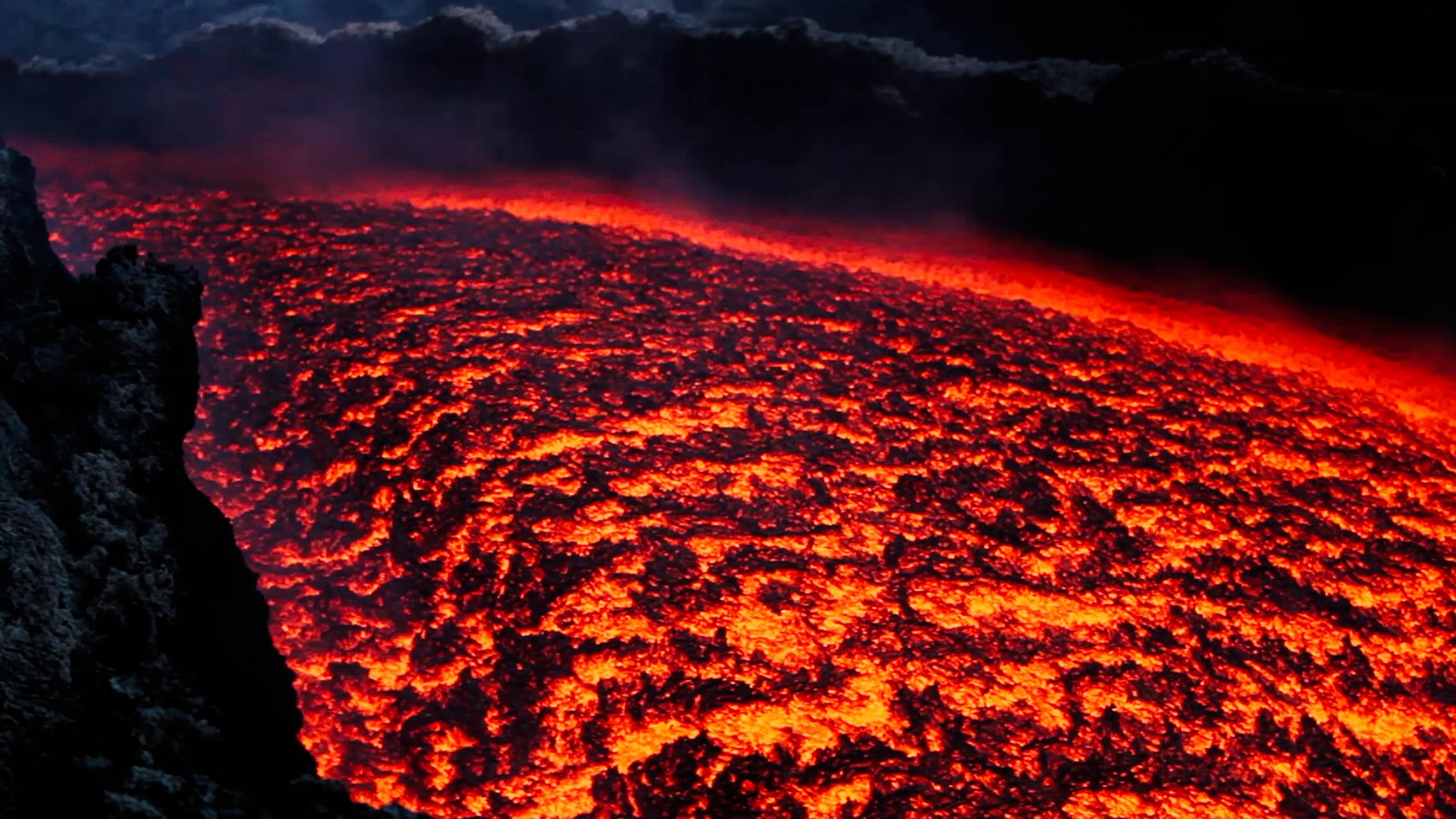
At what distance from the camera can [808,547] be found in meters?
2.24

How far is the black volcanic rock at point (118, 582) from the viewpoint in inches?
48.3

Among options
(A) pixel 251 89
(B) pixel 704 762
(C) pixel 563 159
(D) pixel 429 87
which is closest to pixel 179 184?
(A) pixel 251 89

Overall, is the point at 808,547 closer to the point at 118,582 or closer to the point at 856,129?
the point at 118,582

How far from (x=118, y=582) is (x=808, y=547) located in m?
1.26

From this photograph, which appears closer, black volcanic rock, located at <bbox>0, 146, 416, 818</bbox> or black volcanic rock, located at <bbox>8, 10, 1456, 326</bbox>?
black volcanic rock, located at <bbox>0, 146, 416, 818</bbox>

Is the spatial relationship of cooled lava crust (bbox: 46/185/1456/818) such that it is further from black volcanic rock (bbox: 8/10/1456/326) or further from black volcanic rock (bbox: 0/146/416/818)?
black volcanic rock (bbox: 8/10/1456/326)

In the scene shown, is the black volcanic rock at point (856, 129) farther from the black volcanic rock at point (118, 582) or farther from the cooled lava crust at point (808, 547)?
the black volcanic rock at point (118, 582)

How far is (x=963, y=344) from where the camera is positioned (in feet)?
9.31

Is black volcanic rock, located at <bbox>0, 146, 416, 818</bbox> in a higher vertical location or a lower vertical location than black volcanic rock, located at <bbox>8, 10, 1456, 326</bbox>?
lower

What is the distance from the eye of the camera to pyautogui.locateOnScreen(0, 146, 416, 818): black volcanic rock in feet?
4.02

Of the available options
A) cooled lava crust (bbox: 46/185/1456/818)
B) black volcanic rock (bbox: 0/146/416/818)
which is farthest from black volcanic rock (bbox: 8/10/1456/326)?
black volcanic rock (bbox: 0/146/416/818)

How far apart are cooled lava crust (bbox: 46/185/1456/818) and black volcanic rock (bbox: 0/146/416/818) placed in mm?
A: 341

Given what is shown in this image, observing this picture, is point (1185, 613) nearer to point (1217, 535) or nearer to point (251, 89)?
point (1217, 535)

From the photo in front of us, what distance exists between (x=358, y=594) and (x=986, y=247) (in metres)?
2.05
